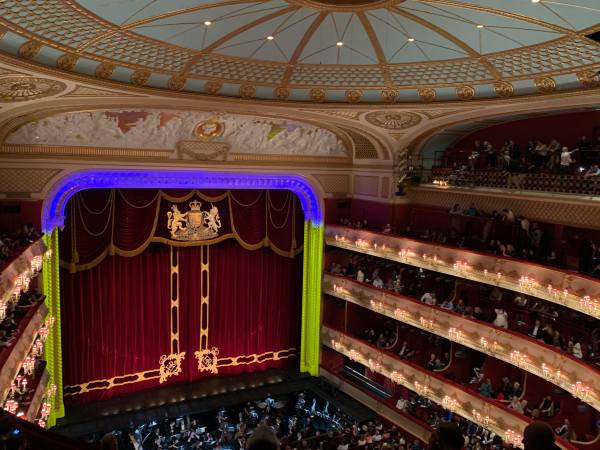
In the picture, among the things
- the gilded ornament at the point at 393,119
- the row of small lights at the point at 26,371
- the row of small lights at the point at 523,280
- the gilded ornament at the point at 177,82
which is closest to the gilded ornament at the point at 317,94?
the gilded ornament at the point at 393,119

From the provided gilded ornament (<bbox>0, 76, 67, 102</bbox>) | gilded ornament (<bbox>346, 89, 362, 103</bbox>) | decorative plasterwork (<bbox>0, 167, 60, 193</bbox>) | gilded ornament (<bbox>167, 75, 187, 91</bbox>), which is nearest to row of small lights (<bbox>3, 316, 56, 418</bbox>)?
decorative plasterwork (<bbox>0, 167, 60, 193</bbox>)

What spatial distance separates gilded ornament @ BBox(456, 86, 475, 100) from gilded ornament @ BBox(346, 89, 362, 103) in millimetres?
2123

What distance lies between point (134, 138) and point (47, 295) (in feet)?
15.7

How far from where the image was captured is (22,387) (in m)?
10.9

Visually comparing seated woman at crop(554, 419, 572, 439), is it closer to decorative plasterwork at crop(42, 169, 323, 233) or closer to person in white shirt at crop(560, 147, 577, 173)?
person in white shirt at crop(560, 147, 577, 173)

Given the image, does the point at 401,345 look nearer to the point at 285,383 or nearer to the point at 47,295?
the point at 285,383

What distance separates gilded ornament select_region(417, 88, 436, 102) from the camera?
36.6 feet

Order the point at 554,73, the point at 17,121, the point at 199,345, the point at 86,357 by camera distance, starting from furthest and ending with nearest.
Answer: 1. the point at 199,345
2. the point at 86,357
3. the point at 17,121
4. the point at 554,73

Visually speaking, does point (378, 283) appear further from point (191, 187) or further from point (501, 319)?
point (191, 187)

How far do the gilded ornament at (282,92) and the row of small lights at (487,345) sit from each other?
23.9 feet

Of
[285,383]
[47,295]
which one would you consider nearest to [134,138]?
[47,295]

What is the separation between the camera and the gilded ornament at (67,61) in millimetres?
8633

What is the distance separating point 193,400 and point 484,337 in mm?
9116

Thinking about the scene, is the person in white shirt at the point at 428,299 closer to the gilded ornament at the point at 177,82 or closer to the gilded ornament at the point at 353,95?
the gilded ornament at the point at 353,95
